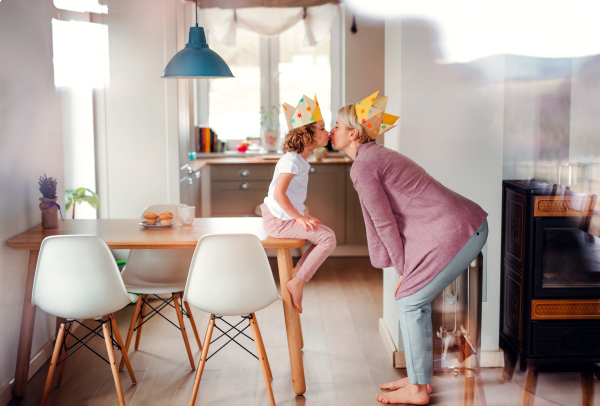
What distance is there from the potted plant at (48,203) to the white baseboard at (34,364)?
0.57 m

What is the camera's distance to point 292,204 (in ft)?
7.71

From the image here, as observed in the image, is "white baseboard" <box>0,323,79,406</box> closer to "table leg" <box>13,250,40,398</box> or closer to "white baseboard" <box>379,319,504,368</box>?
"table leg" <box>13,250,40,398</box>

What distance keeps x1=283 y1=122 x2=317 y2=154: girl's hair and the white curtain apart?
2.67m

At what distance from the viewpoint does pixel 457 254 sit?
1.91m

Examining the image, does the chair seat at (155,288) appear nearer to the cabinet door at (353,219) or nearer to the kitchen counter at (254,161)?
the kitchen counter at (254,161)

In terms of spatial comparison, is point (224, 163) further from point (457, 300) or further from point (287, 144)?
point (457, 300)

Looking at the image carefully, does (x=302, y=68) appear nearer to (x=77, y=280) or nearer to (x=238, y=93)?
(x=238, y=93)

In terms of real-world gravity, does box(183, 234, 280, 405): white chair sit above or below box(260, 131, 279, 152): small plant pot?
below

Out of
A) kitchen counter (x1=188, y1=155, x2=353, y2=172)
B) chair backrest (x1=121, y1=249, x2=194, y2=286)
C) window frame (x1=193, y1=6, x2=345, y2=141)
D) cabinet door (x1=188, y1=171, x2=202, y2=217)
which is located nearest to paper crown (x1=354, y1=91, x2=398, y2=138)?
chair backrest (x1=121, y1=249, x2=194, y2=286)

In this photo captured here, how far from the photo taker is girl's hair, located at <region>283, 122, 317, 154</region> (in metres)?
2.28

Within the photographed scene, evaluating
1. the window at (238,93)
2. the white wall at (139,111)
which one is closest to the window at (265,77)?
the window at (238,93)

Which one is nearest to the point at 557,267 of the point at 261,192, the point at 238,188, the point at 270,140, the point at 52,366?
the point at 52,366

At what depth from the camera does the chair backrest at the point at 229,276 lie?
6.28 feet

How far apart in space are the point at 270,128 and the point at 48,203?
9.62 feet
